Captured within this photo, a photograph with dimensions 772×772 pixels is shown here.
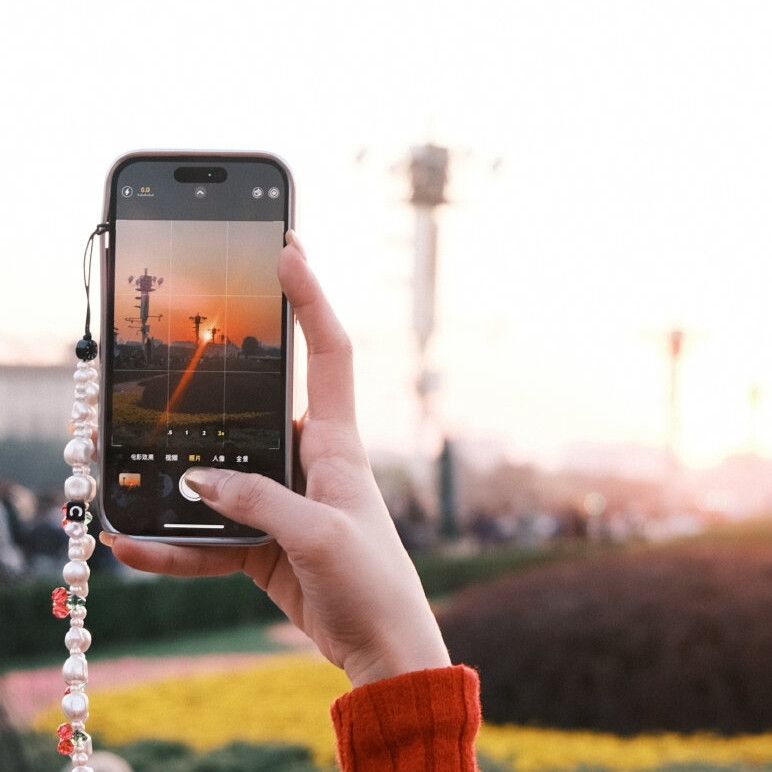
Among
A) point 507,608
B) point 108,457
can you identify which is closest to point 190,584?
point 507,608

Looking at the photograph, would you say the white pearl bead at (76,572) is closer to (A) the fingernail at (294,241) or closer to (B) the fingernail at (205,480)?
(B) the fingernail at (205,480)

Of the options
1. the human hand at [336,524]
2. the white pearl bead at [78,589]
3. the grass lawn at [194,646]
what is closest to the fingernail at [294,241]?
the human hand at [336,524]

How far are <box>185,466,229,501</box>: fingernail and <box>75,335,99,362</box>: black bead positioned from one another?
23 cm

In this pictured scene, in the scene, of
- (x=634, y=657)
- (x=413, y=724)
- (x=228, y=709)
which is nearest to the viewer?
(x=413, y=724)

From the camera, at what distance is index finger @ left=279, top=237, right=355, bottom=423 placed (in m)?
1.43

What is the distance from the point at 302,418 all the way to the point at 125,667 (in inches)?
310

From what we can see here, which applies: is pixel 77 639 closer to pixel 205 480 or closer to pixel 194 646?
pixel 205 480

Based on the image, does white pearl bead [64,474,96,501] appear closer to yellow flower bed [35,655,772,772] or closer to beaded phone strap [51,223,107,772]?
beaded phone strap [51,223,107,772]

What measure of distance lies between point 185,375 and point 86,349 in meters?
0.16

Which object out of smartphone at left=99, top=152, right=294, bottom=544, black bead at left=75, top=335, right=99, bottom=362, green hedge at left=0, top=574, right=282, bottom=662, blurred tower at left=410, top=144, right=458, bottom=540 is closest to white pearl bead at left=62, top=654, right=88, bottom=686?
smartphone at left=99, top=152, right=294, bottom=544

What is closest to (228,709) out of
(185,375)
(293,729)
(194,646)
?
(293,729)

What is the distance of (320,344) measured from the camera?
1.43 meters

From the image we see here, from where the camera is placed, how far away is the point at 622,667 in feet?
18.3

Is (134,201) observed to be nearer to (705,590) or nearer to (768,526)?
Answer: (705,590)
